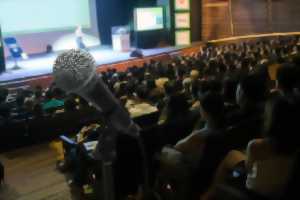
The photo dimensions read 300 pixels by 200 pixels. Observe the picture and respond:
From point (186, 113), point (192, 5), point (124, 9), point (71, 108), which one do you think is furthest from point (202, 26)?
point (186, 113)

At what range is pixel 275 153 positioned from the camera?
5.50ft

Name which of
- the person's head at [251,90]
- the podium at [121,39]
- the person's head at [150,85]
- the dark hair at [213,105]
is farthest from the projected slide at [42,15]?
the dark hair at [213,105]

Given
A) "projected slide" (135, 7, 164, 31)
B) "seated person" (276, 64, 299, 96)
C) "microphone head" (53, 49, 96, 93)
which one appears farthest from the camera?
"projected slide" (135, 7, 164, 31)

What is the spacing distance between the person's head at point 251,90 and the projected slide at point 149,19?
6857mm

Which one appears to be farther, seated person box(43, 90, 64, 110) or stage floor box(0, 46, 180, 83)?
stage floor box(0, 46, 180, 83)

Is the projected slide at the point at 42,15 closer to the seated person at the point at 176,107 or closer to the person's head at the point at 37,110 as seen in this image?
the person's head at the point at 37,110

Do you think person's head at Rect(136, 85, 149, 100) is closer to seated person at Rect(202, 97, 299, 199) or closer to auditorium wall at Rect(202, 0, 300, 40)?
seated person at Rect(202, 97, 299, 199)

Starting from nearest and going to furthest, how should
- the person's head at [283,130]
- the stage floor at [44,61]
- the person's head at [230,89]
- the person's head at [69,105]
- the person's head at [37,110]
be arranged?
1. the person's head at [283,130]
2. the person's head at [230,89]
3. the person's head at [37,110]
4. the person's head at [69,105]
5. the stage floor at [44,61]

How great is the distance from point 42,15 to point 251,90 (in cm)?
678

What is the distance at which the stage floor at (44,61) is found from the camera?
6.46m

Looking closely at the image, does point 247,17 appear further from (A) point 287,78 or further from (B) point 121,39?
(A) point 287,78

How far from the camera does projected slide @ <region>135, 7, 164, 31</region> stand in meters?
9.12

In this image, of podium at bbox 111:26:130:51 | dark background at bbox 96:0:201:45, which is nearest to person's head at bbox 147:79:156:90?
podium at bbox 111:26:130:51

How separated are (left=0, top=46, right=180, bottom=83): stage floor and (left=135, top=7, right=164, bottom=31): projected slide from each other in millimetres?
619
